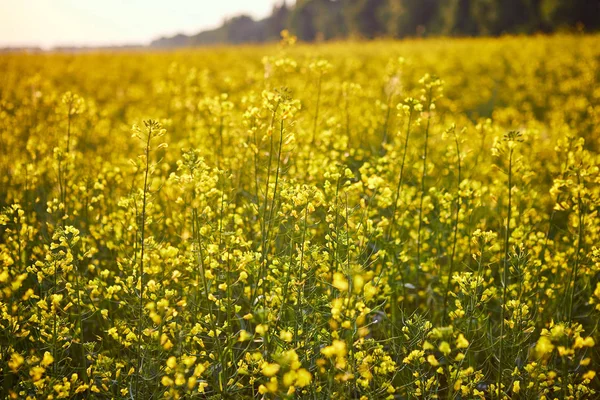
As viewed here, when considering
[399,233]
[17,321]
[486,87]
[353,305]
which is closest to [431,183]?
[399,233]

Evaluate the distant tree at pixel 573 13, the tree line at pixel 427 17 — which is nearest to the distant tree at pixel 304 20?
the tree line at pixel 427 17

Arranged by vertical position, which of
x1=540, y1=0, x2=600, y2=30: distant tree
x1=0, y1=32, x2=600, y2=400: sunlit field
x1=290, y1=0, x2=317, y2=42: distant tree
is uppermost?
x1=290, y1=0, x2=317, y2=42: distant tree

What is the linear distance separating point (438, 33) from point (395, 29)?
4.54 m

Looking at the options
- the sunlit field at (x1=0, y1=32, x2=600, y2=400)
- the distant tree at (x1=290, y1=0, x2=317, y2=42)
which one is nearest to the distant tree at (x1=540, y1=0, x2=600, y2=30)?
the sunlit field at (x1=0, y1=32, x2=600, y2=400)

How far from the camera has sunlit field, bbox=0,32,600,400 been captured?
233 cm

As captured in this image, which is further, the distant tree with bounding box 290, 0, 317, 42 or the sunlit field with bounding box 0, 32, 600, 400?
the distant tree with bounding box 290, 0, 317, 42

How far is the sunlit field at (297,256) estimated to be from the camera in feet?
7.64

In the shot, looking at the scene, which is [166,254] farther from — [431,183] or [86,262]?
[431,183]

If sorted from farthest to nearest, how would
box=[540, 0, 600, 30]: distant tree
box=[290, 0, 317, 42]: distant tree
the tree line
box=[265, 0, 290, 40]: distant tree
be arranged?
box=[265, 0, 290, 40]: distant tree < box=[290, 0, 317, 42]: distant tree < the tree line < box=[540, 0, 600, 30]: distant tree

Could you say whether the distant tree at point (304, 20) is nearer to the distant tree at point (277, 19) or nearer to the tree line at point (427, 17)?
the tree line at point (427, 17)

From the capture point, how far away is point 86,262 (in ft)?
12.7

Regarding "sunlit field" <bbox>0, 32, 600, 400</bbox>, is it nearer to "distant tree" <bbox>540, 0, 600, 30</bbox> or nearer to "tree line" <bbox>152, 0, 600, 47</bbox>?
"tree line" <bbox>152, 0, 600, 47</bbox>

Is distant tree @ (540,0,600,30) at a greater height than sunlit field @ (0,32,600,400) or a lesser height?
greater

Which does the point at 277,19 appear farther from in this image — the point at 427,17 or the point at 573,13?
the point at 573,13
